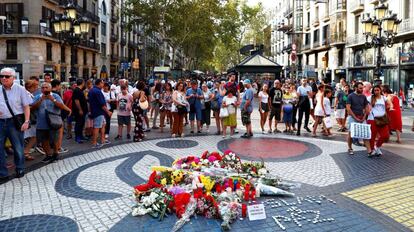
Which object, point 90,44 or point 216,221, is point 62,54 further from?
point 216,221

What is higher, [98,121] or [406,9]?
[406,9]

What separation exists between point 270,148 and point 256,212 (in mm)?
5111

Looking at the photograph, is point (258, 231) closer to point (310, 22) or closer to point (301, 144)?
point (301, 144)

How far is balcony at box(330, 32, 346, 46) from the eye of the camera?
39438 mm

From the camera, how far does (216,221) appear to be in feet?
15.9

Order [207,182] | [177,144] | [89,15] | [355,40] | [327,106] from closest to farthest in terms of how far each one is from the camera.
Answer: [207,182] < [177,144] < [327,106] < [355,40] < [89,15]

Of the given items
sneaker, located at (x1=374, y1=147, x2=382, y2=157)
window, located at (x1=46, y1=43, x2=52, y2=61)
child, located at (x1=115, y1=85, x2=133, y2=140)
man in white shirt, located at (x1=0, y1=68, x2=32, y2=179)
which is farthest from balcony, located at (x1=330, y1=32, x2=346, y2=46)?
man in white shirt, located at (x1=0, y1=68, x2=32, y2=179)

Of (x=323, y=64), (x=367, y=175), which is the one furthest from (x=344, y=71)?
(x=367, y=175)

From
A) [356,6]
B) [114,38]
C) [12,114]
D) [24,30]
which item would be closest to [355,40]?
[356,6]

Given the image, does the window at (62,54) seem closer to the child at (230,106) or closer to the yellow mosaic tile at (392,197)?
the child at (230,106)

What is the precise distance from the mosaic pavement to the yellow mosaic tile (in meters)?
0.01

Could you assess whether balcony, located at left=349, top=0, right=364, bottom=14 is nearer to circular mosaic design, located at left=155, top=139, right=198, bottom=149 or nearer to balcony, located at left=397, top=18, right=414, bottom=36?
balcony, located at left=397, top=18, right=414, bottom=36

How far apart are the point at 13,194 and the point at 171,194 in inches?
105

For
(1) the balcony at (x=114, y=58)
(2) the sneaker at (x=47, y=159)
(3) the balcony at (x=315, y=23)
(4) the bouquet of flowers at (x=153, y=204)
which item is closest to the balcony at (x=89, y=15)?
(1) the balcony at (x=114, y=58)
